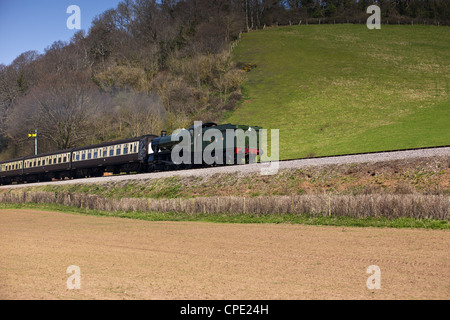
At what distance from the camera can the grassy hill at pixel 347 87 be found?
43.9 m

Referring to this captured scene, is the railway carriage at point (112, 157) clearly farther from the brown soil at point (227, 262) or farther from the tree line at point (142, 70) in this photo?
the brown soil at point (227, 262)

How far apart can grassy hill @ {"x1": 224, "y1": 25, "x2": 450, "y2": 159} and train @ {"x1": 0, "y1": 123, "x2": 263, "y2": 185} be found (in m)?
12.5

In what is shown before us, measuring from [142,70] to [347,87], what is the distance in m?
32.6

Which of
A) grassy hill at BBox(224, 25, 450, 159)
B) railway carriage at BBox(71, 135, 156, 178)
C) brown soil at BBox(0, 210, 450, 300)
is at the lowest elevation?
brown soil at BBox(0, 210, 450, 300)

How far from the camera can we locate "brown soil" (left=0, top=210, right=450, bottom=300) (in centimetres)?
886

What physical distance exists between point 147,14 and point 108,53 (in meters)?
14.9

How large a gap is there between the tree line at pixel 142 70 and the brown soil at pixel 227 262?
38.7 metres

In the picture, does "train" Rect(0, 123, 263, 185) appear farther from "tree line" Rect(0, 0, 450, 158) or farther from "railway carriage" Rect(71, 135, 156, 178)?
"tree line" Rect(0, 0, 450, 158)

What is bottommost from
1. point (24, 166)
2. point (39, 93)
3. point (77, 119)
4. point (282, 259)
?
point (282, 259)

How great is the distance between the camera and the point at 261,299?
27.5ft

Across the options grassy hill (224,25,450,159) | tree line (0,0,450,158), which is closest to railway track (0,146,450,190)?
grassy hill (224,25,450,159)

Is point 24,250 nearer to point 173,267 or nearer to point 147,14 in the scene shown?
point 173,267

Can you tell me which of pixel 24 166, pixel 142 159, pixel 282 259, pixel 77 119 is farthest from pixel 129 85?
pixel 282 259

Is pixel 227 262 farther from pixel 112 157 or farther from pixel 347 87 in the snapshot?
pixel 347 87
